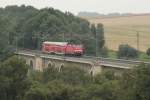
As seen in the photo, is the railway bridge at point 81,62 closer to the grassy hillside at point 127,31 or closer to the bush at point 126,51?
the bush at point 126,51

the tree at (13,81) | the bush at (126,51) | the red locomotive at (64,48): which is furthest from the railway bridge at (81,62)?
the bush at (126,51)

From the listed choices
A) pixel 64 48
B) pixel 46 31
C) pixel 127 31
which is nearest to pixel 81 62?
pixel 64 48

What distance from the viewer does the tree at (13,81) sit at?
145ft

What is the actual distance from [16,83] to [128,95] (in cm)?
1661

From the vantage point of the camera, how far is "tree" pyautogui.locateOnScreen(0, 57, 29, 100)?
44.2m

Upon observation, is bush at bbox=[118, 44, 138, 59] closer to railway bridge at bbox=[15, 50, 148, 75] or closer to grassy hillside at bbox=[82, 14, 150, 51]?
grassy hillside at bbox=[82, 14, 150, 51]

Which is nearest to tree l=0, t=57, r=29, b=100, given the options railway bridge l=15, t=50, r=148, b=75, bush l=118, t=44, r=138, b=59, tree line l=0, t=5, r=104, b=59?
railway bridge l=15, t=50, r=148, b=75

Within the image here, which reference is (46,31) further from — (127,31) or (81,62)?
(81,62)

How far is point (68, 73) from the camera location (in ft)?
177

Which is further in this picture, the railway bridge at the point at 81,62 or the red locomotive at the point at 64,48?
the red locomotive at the point at 64,48

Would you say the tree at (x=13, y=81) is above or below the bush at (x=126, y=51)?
below

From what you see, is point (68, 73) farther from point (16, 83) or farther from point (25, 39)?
point (25, 39)

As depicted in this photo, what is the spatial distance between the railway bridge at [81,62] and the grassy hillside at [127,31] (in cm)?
1777

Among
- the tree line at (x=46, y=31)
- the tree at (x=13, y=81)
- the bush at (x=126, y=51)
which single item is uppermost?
the tree line at (x=46, y=31)
